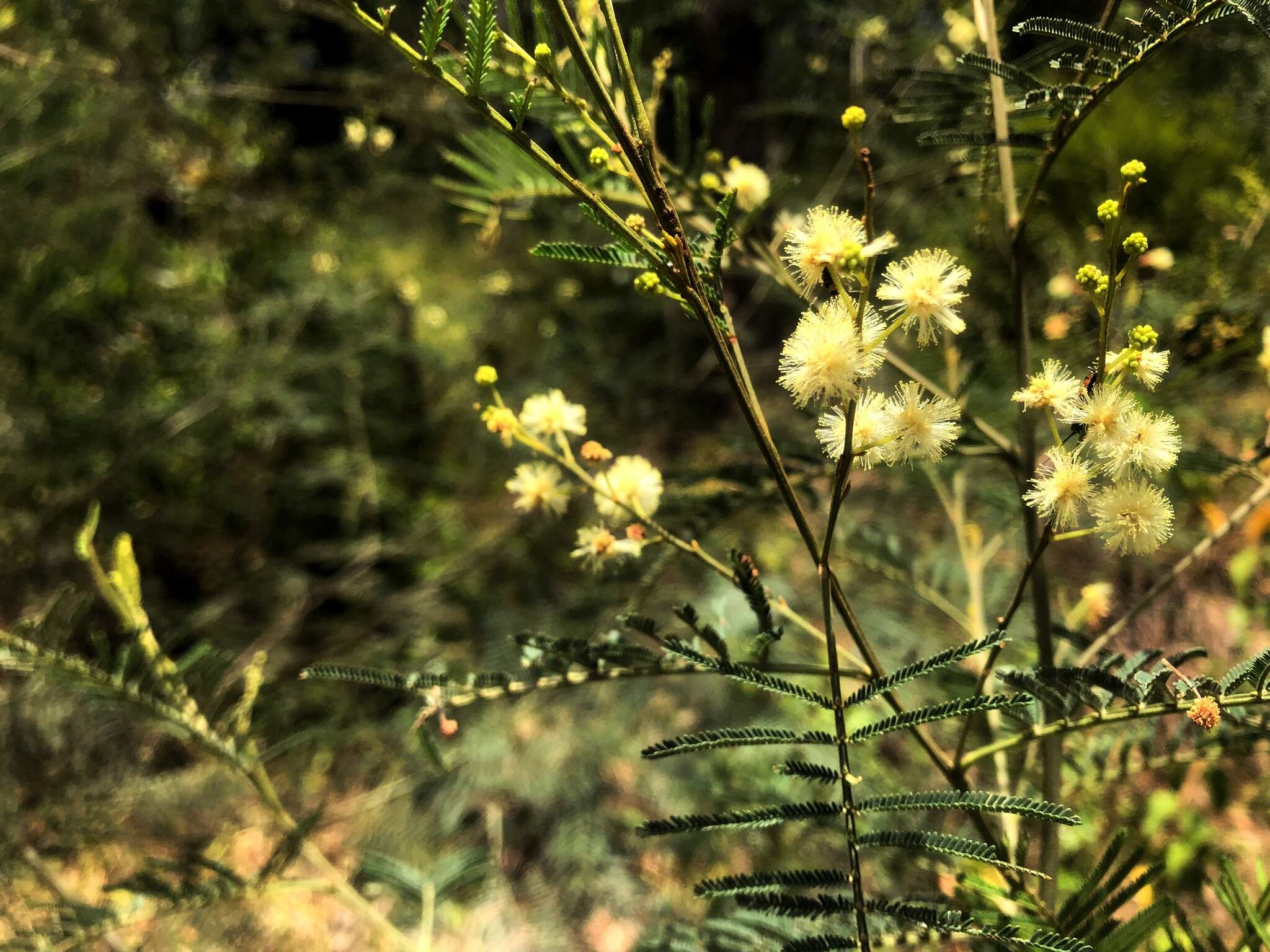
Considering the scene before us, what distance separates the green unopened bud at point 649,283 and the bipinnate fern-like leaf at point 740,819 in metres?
0.26

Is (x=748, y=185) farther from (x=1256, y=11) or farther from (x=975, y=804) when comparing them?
(x=975, y=804)

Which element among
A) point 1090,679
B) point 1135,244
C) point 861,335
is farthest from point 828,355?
point 1090,679

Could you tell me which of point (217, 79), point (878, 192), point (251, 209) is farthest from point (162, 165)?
point (878, 192)

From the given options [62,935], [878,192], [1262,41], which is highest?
[1262,41]

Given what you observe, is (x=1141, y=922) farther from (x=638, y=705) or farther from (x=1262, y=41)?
(x=638, y=705)

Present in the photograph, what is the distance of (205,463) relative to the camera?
1819 millimetres

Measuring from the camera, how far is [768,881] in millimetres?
365

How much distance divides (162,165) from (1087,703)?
2213 millimetres

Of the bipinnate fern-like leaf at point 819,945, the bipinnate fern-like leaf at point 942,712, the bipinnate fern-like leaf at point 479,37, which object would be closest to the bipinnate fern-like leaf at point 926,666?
the bipinnate fern-like leaf at point 942,712

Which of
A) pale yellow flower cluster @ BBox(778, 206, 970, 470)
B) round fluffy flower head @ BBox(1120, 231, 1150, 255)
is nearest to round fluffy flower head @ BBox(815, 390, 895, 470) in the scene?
pale yellow flower cluster @ BBox(778, 206, 970, 470)

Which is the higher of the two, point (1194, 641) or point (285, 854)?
point (1194, 641)

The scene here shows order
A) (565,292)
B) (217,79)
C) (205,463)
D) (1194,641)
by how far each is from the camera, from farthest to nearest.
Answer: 1. (205,463)
2. (565,292)
3. (217,79)
4. (1194,641)

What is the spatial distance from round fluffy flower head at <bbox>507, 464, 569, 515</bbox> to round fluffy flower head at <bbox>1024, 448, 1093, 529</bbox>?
286 millimetres

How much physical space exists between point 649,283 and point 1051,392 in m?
0.19
